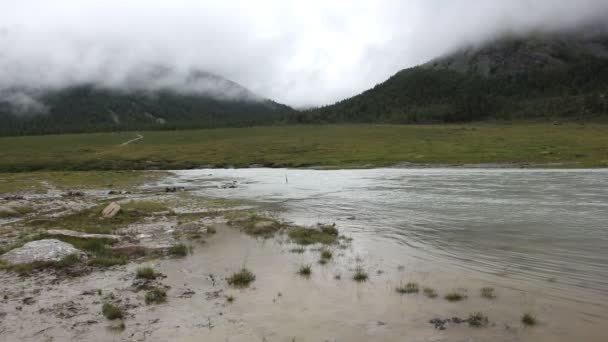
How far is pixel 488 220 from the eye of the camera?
23797 millimetres

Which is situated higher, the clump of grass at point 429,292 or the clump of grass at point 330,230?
the clump of grass at point 330,230

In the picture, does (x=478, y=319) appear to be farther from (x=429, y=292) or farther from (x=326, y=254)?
(x=326, y=254)

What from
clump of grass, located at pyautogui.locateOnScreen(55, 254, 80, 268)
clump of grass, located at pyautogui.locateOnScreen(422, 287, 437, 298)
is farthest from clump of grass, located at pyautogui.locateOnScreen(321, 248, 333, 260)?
clump of grass, located at pyautogui.locateOnScreen(55, 254, 80, 268)

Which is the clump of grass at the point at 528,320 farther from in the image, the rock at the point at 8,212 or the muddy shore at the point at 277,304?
the rock at the point at 8,212

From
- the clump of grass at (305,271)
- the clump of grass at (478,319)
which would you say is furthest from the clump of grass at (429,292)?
the clump of grass at (305,271)

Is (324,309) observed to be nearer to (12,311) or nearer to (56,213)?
(12,311)

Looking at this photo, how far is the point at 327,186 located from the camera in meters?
47.7

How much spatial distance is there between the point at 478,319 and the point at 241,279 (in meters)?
7.53

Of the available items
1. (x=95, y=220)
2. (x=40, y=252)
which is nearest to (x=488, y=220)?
(x=40, y=252)

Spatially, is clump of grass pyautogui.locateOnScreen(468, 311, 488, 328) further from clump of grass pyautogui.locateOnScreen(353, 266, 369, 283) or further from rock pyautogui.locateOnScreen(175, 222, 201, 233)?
rock pyautogui.locateOnScreen(175, 222, 201, 233)

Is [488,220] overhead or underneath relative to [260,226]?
underneath

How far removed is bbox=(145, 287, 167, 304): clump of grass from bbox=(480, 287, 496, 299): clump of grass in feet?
31.1

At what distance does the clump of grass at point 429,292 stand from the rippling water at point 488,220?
2.89 m

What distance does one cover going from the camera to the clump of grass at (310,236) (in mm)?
19625
